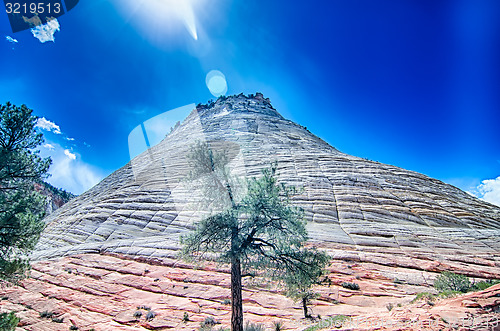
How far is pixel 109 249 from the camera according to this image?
18266 millimetres

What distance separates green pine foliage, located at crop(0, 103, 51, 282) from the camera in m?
9.41

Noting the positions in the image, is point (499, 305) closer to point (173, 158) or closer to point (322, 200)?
point (322, 200)

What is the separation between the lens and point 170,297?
41.7ft

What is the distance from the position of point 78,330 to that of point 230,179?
9094 mm

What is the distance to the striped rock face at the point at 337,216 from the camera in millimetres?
16078

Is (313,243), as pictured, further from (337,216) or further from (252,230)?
(252,230)

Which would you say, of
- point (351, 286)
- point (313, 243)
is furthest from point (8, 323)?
point (313, 243)

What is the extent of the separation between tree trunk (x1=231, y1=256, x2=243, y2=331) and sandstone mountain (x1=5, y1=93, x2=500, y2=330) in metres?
2.15

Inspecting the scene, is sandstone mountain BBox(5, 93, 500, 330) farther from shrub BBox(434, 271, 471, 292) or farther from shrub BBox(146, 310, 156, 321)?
shrub BBox(434, 271, 471, 292)

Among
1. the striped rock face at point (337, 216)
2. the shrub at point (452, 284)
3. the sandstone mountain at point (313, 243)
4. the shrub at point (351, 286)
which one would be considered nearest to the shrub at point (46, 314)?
the sandstone mountain at point (313, 243)

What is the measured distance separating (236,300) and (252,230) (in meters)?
2.52

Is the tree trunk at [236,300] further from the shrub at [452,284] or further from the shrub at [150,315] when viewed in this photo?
the shrub at [452,284]

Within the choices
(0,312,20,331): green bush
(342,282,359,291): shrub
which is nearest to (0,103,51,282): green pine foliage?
(0,312,20,331): green bush

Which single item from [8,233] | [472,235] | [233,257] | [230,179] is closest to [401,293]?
[233,257]
